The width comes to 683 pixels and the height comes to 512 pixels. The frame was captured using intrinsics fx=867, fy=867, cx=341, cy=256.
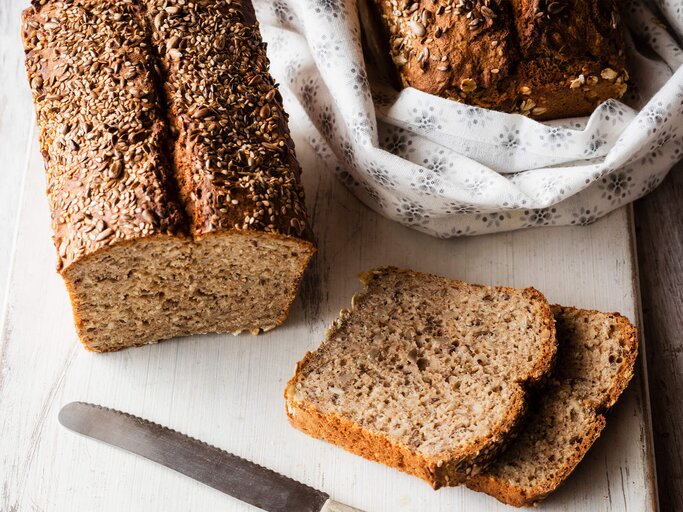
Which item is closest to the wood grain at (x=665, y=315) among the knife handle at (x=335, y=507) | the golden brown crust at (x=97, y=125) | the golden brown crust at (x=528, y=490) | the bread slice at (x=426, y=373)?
the golden brown crust at (x=528, y=490)

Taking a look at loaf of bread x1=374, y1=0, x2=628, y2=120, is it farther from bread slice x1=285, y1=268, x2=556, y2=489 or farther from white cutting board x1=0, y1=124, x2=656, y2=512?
bread slice x1=285, y1=268, x2=556, y2=489

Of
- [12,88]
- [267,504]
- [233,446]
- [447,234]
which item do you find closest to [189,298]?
[233,446]

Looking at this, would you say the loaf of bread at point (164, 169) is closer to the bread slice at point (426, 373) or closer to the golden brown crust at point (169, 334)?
the golden brown crust at point (169, 334)

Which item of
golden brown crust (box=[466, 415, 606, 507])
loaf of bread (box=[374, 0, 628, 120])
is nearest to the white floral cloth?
loaf of bread (box=[374, 0, 628, 120])

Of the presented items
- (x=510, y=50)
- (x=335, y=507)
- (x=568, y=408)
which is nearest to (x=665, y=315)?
(x=568, y=408)

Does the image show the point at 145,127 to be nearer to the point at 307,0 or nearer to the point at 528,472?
the point at 307,0

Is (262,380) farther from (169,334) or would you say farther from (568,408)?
(568,408)
